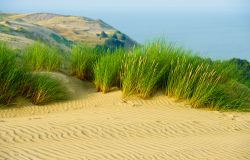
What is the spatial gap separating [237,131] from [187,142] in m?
1.68

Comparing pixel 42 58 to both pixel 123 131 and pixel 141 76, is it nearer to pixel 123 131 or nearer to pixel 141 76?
pixel 141 76

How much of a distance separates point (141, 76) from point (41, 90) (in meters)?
2.15

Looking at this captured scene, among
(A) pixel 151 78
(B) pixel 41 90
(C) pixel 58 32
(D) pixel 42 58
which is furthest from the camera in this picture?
(C) pixel 58 32

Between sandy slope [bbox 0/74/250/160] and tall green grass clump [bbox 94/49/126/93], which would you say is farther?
tall green grass clump [bbox 94/49/126/93]

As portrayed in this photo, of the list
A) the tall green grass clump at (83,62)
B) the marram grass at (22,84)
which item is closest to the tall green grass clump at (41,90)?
the marram grass at (22,84)

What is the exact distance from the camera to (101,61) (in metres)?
11.0

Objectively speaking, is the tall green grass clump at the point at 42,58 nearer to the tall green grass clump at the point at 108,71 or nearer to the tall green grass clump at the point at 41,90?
the tall green grass clump at the point at 41,90

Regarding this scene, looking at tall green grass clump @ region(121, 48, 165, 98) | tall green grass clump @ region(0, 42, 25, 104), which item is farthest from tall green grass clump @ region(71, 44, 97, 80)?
tall green grass clump @ region(0, 42, 25, 104)

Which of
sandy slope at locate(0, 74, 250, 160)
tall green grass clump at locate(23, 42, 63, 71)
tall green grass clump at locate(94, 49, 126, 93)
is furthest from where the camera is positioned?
tall green grass clump at locate(23, 42, 63, 71)

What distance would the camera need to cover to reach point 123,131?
7559mm

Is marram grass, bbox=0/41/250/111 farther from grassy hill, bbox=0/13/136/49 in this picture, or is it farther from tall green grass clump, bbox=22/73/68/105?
grassy hill, bbox=0/13/136/49

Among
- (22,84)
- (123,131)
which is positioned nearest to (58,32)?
(22,84)

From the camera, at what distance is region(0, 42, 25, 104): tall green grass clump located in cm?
970

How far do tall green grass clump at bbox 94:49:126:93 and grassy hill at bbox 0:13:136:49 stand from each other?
335cm
